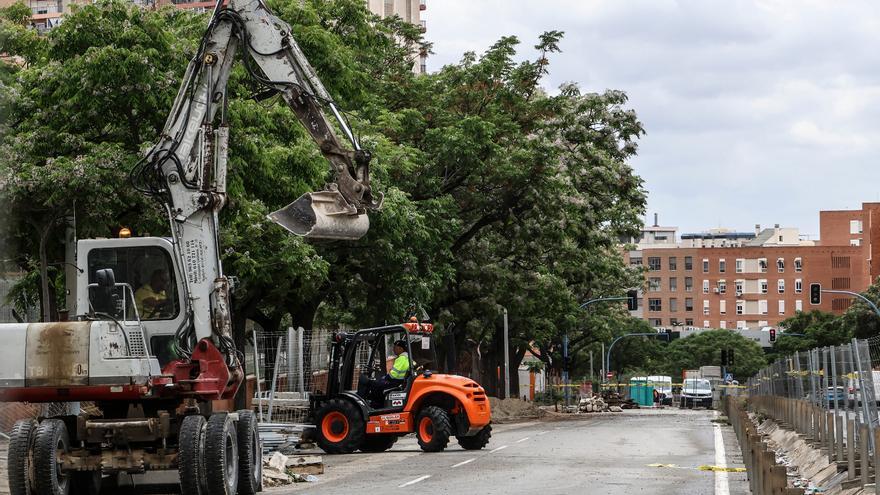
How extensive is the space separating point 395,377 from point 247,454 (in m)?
11.6

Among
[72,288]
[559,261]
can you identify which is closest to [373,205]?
[72,288]

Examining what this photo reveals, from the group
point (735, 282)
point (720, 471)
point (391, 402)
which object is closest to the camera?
point (720, 471)

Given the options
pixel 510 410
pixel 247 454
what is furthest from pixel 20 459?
pixel 510 410

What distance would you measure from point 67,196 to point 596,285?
1650 inches

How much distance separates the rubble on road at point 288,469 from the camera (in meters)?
20.6

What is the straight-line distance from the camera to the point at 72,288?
20.9 metres

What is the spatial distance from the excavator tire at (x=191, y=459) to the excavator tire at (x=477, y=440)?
13.6m

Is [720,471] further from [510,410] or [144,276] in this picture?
[510,410]

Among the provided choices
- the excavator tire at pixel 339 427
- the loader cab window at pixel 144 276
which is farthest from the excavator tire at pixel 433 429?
the loader cab window at pixel 144 276

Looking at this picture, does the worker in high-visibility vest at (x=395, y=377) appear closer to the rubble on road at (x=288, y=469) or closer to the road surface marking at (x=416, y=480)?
the rubble on road at (x=288, y=469)

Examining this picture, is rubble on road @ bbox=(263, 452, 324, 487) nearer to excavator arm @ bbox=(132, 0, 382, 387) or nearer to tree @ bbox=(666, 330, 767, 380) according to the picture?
excavator arm @ bbox=(132, 0, 382, 387)

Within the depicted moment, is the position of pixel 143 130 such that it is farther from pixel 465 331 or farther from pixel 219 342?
pixel 465 331

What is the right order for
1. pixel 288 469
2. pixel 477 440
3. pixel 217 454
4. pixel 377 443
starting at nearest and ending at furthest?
pixel 217 454 < pixel 288 469 < pixel 377 443 < pixel 477 440

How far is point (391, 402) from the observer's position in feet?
94.1
